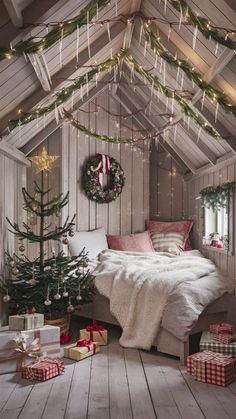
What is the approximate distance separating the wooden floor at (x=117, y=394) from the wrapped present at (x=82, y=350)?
0.06 m

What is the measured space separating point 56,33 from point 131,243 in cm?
335

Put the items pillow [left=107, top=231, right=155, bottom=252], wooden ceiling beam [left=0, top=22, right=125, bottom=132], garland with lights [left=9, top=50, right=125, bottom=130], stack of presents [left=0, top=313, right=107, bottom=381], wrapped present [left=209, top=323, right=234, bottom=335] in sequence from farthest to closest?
pillow [left=107, top=231, right=155, bottom=252], garland with lights [left=9, top=50, right=125, bottom=130], wooden ceiling beam [left=0, top=22, right=125, bottom=132], wrapped present [left=209, top=323, right=234, bottom=335], stack of presents [left=0, top=313, right=107, bottom=381]

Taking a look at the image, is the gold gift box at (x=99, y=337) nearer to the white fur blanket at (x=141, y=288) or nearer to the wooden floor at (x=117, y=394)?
the white fur blanket at (x=141, y=288)

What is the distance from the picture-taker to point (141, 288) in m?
4.26

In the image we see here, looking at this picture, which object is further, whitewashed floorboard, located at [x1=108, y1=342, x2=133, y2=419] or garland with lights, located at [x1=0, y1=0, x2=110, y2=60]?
garland with lights, located at [x1=0, y1=0, x2=110, y2=60]

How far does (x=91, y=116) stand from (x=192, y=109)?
213 centimetres

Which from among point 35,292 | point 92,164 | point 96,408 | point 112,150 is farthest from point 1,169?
point 96,408

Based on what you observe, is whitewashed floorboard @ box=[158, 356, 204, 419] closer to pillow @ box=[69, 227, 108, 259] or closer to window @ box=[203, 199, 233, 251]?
window @ box=[203, 199, 233, 251]

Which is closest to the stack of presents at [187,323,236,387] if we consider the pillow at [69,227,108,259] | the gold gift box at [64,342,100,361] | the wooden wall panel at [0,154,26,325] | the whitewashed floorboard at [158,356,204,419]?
the whitewashed floorboard at [158,356,204,419]

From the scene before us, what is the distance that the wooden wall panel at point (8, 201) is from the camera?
459 cm

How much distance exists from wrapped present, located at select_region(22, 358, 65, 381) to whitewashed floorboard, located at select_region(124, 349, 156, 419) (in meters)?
0.55

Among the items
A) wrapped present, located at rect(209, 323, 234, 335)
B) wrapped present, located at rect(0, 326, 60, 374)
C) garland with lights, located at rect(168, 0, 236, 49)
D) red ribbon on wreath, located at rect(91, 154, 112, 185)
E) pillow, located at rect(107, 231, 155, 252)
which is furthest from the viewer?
red ribbon on wreath, located at rect(91, 154, 112, 185)

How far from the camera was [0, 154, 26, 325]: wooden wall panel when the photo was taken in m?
4.59

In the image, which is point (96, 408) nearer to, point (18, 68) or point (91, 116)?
point (18, 68)
